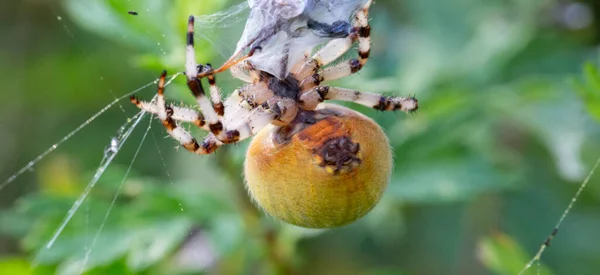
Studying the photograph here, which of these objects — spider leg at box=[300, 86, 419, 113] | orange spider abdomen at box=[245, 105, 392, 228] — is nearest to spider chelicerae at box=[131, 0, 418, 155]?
spider leg at box=[300, 86, 419, 113]

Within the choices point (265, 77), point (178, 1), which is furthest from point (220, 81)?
point (265, 77)

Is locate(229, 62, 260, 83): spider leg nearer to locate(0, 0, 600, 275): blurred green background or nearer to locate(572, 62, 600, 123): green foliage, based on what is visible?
locate(0, 0, 600, 275): blurred green background

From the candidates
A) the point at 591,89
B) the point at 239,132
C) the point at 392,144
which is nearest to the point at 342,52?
the point at 239,132

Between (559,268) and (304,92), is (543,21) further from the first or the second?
(304,92)

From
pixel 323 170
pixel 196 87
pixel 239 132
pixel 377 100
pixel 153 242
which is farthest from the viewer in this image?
A: pixel 153 242

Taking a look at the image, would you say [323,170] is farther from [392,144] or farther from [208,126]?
[392,144]

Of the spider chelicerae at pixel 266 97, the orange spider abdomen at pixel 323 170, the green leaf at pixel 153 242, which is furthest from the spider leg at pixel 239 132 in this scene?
the green leaf at pixel 153 242
